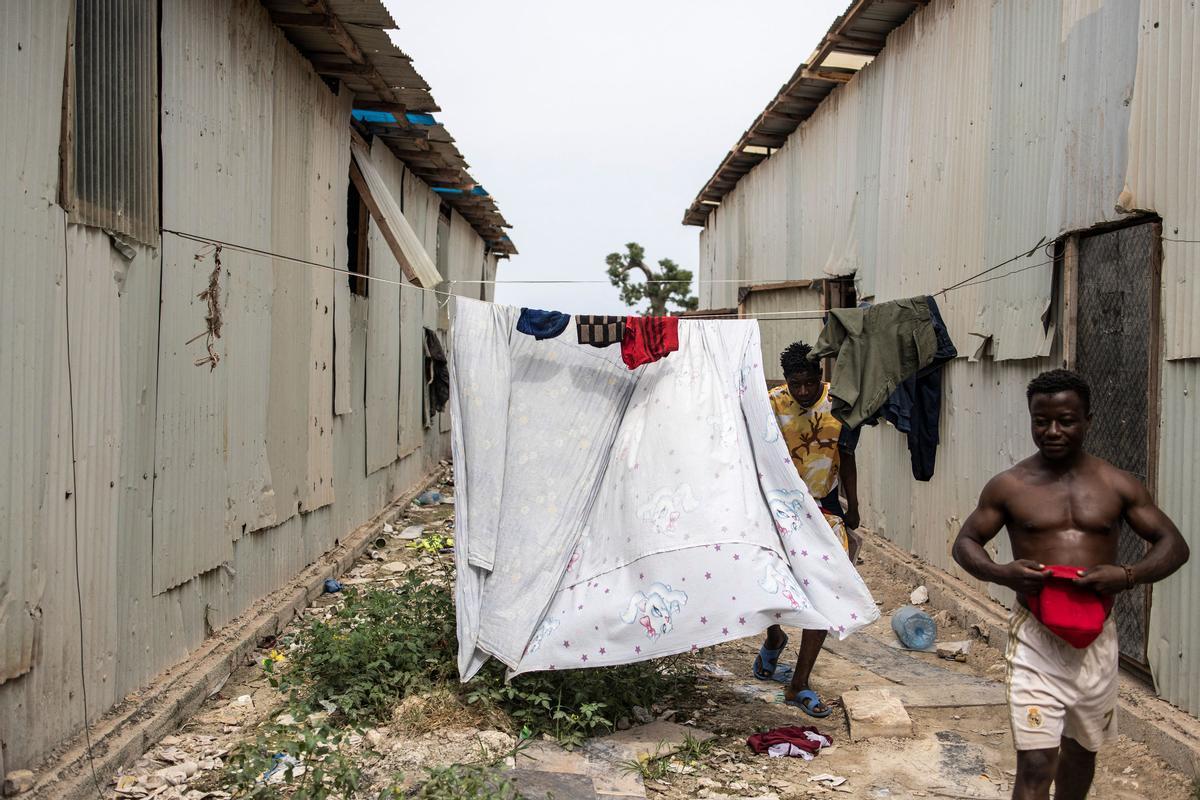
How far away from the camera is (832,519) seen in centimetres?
522

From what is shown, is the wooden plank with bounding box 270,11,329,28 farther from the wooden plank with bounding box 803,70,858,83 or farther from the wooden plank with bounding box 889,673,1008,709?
the wooden plank with bounding box 889,673,1008,709

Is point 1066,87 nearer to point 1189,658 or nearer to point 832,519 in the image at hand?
point 832,519

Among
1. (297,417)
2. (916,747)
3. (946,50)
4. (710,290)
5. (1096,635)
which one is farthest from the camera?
(710,290)

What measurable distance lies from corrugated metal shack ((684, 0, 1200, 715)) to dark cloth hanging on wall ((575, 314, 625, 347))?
8.32 ft

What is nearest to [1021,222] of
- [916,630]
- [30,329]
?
[916,630]

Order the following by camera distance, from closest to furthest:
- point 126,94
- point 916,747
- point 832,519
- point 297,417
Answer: point 126,94
point 916,747
point 832,519
point 297,417

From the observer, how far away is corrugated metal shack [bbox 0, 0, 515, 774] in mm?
3578

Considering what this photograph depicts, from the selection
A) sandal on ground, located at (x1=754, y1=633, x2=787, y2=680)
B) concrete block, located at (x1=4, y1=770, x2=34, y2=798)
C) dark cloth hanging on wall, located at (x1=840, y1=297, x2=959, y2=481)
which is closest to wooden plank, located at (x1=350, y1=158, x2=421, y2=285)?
dark cloth hanging on wall, located at (x1=840, y1=297, x2=959, y2=481)

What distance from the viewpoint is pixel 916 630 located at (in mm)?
6531

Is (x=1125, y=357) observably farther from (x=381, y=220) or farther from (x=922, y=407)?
(x=381, y=220)

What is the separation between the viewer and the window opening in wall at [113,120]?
3.88 m

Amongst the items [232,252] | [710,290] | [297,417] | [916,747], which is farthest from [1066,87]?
[710,290]

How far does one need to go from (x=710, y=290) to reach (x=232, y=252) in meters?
13.5

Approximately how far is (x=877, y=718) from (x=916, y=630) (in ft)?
6.26
